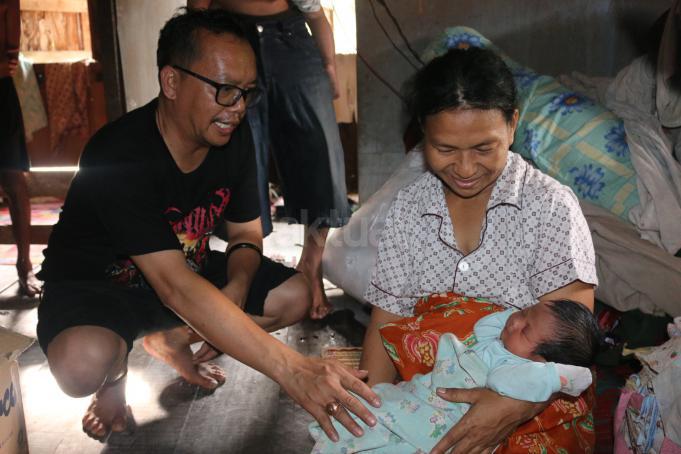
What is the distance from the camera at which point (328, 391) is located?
143 centimetres

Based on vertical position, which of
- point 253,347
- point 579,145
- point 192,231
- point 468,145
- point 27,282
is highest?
point 468,145

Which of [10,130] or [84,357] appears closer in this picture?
[84,357]

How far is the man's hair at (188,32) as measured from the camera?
1.66m

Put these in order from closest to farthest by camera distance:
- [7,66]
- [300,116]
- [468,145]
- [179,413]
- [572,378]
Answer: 1. [572,378]
2. [468,145]
3. [179,413]
4. [300,116]
5. [7,66]

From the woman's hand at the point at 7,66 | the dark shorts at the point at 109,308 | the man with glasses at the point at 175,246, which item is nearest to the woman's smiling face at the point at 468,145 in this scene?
the man with glasses at the point at 175,246

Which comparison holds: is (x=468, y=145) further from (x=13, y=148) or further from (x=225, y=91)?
(x=13, y=148)

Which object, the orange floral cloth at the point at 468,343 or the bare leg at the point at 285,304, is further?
the bare leg at the point at 285,304

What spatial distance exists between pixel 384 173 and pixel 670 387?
96.7 inches

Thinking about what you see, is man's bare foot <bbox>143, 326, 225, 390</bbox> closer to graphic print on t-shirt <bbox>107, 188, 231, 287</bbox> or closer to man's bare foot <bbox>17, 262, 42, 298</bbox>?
graphic print on t-shirt <bbox>107, 188, 231, 287</bbox>

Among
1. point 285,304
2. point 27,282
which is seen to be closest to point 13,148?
point 27,282

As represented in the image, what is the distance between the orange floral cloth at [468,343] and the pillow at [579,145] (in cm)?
109

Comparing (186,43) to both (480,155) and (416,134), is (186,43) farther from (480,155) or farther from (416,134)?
(416,134)

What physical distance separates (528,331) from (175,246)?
3.01 ft

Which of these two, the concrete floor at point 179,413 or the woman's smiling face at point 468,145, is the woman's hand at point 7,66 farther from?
the woman's smiling face at point 468,145
